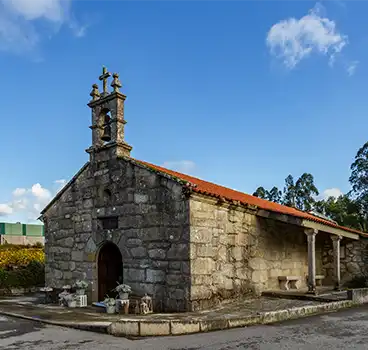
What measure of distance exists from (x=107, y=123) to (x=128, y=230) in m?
3.13

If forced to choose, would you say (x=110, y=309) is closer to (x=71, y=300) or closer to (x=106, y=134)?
(x=71, y=300)

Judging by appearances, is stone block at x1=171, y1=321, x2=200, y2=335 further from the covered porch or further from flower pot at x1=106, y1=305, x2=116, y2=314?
the covered porch

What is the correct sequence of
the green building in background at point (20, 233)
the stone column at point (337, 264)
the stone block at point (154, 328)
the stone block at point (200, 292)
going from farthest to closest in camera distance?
the green building in background at point (20, 233) < the stone column at point (337, 264) < the stone block at point (200, 292) < the stone block at point (154, 328)

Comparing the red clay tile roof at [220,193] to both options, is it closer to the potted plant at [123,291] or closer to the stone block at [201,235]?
the stone block at [201,235]

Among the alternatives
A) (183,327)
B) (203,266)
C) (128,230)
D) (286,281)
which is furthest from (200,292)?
(286,281)

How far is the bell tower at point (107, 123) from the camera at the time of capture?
1087 centimetres

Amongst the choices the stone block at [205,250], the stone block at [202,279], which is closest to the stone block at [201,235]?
the stone block at [205,250]

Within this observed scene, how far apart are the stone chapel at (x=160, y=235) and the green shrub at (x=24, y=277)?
2865mm

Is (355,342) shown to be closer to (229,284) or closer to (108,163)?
(229,284)

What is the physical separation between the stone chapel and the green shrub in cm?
286

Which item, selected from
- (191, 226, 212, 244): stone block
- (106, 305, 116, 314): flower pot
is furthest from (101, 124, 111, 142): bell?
(106, 305, 116, 314): flower pot

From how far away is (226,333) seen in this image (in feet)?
22.3

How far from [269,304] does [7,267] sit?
10320mm

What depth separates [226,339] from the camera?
6.37 metres
